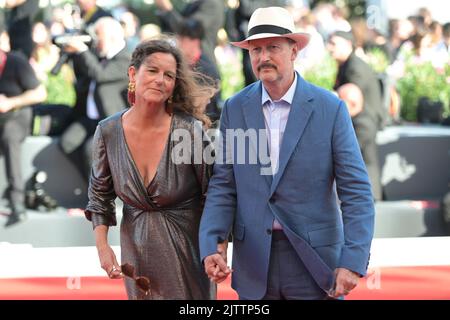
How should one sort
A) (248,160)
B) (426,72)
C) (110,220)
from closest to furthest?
1. (248,160)
2. (110,220)
3. (426,72)

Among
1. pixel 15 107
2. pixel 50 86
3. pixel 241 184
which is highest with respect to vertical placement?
pixel 50 86

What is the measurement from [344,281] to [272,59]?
80 centimetres

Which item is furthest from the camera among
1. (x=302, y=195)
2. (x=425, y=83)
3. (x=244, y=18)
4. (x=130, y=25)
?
(x=425, y=83)

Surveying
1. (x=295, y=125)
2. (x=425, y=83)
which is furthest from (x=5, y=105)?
(x=295, y=125)

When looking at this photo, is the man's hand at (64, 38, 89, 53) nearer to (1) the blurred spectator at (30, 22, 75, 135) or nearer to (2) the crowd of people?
(1) the blurred spectator at (30, 22, 75, 135)

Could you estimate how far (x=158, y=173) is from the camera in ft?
10.8

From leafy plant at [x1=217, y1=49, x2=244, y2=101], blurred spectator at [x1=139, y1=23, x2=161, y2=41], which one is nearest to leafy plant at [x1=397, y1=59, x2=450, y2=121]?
leafy plant at [x1=217, y1=49, x2=244, y2=101]

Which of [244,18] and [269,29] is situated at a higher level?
[244,18]

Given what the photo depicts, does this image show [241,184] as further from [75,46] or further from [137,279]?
[75,46]

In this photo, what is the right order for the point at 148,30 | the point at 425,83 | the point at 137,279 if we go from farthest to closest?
the point at 425,83 → the point at 148,30 → the point at 137,279

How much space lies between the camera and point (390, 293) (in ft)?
18.1

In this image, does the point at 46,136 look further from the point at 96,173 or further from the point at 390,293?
the point at 96,173

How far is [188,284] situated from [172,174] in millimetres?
404

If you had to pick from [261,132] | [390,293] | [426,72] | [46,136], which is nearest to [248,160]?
[261,132]
